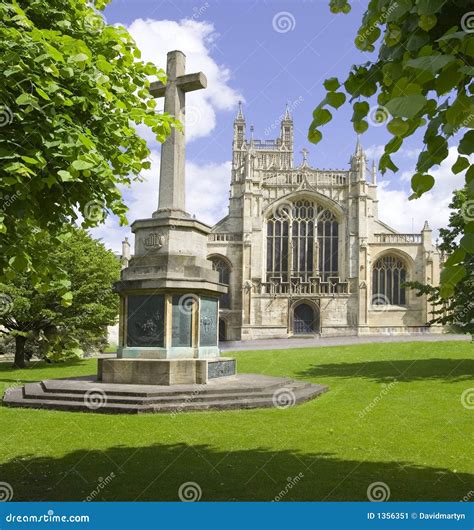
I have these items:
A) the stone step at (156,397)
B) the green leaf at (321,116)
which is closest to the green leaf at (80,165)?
the green leaf at (321,116)

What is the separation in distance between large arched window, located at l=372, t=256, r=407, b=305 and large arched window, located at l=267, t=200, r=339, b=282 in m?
3.81

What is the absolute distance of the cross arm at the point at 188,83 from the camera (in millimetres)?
13234

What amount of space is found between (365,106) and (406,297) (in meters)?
47.8

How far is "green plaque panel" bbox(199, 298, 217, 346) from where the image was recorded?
1280cm

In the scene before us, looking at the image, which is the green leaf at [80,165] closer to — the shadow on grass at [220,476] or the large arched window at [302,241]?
the shadow on grass at [220,476]

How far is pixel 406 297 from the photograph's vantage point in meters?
49.1

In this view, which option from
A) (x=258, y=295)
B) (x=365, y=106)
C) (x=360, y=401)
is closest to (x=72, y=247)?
(x=360, y=401)

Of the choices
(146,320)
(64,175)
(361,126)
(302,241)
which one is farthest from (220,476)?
(302,241)

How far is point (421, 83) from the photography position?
2576 mm

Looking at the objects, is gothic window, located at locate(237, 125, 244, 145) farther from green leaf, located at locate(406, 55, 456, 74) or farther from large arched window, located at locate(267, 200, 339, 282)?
green leaf, located at locate(406, 55, 456, 74)

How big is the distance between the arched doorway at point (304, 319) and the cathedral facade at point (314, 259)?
9cm

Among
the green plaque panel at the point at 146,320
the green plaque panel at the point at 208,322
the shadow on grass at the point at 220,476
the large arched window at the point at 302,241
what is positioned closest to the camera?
the shadow on grass at the point at 220,476

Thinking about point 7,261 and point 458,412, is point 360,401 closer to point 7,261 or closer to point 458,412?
point 458,412

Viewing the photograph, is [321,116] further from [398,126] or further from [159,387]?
[159,387]
